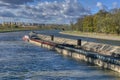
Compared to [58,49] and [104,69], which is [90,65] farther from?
[58,49]

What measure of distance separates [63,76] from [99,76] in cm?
534

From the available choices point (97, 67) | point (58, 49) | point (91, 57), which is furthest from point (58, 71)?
point (58, 49)

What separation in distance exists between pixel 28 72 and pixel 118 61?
14.4m

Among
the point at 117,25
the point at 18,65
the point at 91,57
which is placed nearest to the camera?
the point at 18,65

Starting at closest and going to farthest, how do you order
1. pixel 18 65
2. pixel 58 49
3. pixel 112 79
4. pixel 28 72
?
1. pixel 112 79
2. pixel 28 72
3. pixel 18 65
4. pixel 58 49

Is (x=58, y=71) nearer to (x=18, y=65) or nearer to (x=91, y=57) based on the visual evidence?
(x=18, y=65)

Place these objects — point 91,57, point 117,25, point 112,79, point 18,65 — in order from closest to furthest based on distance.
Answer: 1. point 112,79
2. point 18,65
3. point 91,57
4. point 117,25

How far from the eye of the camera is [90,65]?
61.9 m

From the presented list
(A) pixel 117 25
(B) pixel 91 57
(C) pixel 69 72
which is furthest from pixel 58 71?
(A) pixel 117 25

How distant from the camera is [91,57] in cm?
6669

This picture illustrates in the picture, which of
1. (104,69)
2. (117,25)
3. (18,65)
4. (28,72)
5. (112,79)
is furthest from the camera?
(117,25)

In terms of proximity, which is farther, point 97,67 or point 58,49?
point 58,49

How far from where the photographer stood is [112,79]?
4675cm

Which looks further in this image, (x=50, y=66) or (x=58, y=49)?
(x=58, y=49)
